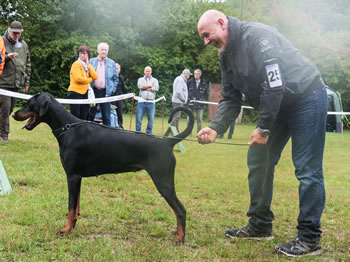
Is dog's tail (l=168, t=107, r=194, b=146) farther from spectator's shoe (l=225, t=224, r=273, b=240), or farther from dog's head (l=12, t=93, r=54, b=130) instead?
dog's head (l=12, t=93, r=54, b=130)

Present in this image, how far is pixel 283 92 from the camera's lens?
9.05 feet

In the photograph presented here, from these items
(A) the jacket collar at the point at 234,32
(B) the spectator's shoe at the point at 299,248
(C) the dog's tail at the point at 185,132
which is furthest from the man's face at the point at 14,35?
(B) the spectator's shoe at the point at 299,248

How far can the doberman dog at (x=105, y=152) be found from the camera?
120 inches

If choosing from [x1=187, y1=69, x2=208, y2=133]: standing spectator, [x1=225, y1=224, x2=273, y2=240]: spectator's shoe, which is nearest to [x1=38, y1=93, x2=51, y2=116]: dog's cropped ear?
[x1=225, y1=224, x2=273, y2=240]: spectator's shoe

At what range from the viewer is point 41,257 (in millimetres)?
2652

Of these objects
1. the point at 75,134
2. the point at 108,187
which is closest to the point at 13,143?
the point at 108,187

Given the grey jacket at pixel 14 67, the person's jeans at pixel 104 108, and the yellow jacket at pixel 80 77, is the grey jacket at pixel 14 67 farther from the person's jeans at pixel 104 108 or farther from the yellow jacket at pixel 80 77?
the person's jeans at pixel 104 108

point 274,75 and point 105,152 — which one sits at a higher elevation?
point 274,75

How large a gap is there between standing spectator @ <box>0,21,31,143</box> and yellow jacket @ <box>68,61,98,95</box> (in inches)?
39.7

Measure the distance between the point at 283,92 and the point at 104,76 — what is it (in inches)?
222

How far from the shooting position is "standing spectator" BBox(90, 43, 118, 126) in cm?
775

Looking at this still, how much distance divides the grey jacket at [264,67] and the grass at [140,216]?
121 centimetres

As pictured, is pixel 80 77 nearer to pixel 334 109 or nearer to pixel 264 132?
pixel 264 132

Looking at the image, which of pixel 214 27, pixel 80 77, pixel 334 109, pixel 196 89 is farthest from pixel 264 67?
pixel 334 109
